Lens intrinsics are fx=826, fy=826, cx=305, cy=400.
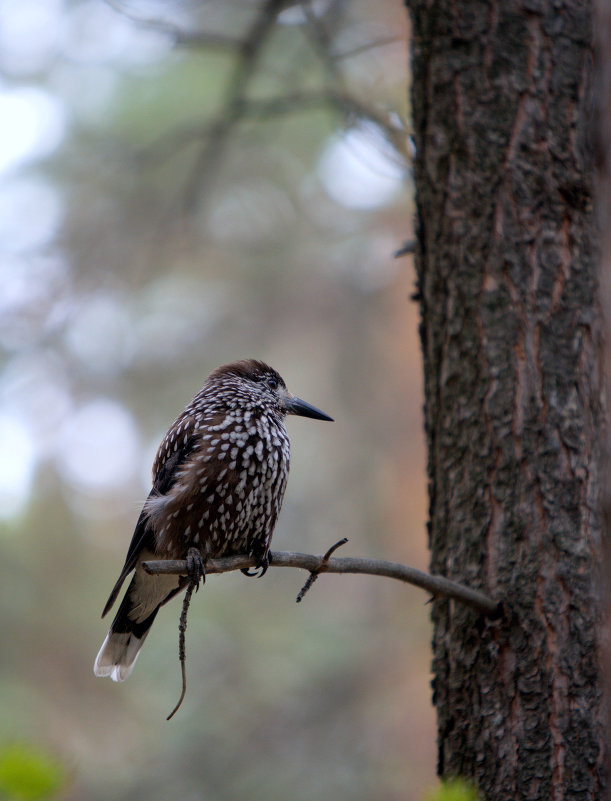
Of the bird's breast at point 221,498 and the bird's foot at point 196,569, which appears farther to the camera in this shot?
the bird's breast at point 221,498

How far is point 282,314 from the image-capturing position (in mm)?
10312

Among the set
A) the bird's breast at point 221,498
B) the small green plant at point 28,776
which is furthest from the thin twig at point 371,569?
the small green plant at point 28,776

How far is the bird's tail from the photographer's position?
368 centimetres

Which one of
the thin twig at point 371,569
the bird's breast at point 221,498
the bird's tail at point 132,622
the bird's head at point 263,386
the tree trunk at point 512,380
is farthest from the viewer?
the bird's head at point 263,386

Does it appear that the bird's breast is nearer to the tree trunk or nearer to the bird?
the bird

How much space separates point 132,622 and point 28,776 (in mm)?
2716

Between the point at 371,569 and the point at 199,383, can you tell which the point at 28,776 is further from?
the point at 199,383

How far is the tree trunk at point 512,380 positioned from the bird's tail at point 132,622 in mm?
1309

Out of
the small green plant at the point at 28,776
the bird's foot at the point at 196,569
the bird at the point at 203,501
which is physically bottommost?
the small green plant at the point at 28,776

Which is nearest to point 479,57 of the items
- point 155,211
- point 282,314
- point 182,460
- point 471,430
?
point 471,430

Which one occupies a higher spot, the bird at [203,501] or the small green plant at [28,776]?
the bird at [203,501]

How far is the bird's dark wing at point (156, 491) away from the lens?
346 centimetres

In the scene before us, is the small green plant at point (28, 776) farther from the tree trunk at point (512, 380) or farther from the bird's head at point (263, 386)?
the bird's head at point (263, 386)

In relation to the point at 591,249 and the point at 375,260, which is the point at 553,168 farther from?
the point at 375,260
